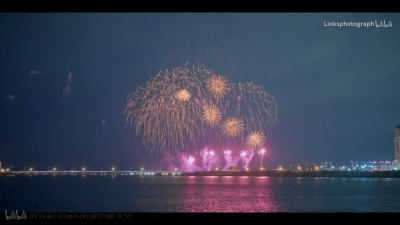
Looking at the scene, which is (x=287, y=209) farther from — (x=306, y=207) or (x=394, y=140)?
(x=394, y=140)
